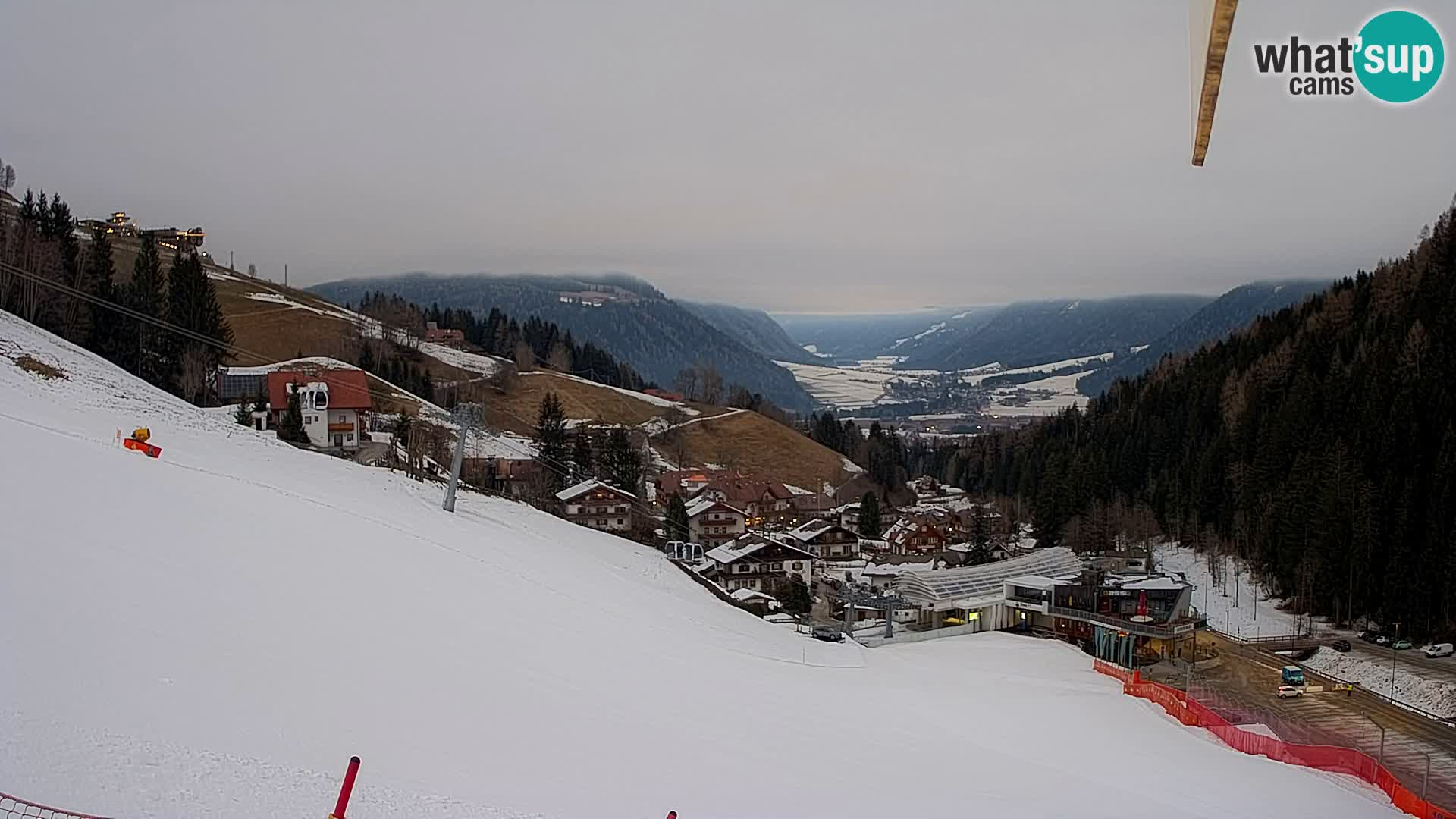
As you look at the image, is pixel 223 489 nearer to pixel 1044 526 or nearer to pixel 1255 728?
pixel 1255 728

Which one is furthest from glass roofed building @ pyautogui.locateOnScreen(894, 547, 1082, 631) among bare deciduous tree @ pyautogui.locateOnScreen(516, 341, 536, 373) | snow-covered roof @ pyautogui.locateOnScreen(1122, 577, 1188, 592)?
bare deciduous tree @ pyautogui.locateOnScreen(516, 341, 536, 373)

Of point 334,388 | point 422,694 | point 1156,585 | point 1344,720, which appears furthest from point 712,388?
point 422,694

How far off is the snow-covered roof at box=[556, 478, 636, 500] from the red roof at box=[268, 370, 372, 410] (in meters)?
9.54

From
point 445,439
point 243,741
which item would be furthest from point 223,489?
point 445,439

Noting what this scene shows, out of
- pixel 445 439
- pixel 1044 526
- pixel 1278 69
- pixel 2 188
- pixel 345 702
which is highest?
pixel 2 188

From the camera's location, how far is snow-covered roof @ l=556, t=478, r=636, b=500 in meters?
42.3

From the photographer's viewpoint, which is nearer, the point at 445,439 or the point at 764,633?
the point at 764,633

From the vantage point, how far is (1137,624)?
87.0ft

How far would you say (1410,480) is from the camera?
3169cm

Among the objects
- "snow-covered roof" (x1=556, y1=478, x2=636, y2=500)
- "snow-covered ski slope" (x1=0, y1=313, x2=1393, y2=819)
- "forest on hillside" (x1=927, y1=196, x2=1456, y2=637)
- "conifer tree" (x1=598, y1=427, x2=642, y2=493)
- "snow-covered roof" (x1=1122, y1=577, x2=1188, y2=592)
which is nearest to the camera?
"snow-covered ski slope" (x1=0, y1=313, x2=1393, y2=819)

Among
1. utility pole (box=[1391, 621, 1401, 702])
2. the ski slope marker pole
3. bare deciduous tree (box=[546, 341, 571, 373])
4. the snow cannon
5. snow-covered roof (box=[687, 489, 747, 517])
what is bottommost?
snow-covered roof (box=[687, 489, 747, 517])

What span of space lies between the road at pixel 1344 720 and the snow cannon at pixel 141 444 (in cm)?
2007

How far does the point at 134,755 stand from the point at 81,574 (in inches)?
147

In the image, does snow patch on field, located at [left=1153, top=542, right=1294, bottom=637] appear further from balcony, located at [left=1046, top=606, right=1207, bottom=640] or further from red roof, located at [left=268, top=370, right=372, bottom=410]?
red roof, located at [left=268, top=370, right=372, bottom=410]
